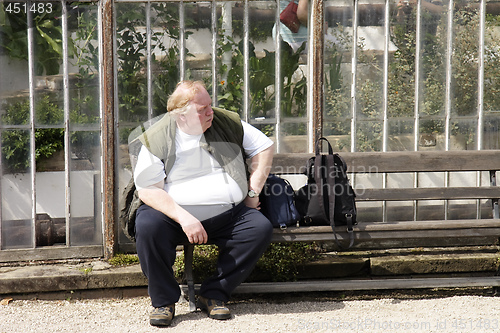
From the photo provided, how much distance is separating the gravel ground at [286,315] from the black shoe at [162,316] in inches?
1.5

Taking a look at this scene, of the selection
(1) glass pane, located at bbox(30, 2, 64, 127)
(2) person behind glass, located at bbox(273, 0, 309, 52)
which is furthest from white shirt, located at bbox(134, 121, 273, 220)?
(2) person behind glass, located at bbox(273, 0, 309, 52)

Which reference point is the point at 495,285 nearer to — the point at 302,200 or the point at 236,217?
the point at 302,200

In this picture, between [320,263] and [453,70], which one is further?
[453,70]

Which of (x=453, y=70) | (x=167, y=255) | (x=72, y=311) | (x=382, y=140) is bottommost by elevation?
(x=72, y=311)

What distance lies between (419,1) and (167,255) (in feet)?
9.14

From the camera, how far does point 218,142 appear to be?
396 cm

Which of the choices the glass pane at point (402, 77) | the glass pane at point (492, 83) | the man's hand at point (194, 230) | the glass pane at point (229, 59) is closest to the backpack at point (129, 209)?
the man's hand at point (194, 230)

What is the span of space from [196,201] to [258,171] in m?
0.47

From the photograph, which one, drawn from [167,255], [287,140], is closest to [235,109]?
[287,140]

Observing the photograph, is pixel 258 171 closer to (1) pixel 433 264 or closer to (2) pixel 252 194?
(2) pixel 252 194

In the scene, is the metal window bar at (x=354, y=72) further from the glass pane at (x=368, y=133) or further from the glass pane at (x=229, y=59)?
the glass pane at (x=229, y=59)

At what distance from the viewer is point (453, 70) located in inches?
193

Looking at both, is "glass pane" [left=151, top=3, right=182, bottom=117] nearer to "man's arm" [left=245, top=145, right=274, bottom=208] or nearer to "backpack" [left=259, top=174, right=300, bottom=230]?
"man's arm" [left=245, top=145, right=274, bottom=208]

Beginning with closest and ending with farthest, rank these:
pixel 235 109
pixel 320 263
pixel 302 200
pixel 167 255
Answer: pixel 167 255
pixel 302 200
pixel 320 263
pixel 235 109
